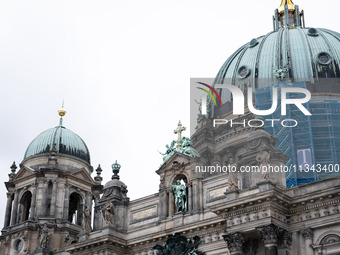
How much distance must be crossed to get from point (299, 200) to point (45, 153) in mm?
22249

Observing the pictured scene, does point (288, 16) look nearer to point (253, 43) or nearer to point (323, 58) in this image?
point (253, 43)

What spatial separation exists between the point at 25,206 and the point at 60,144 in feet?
17.0

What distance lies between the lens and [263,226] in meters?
27.2

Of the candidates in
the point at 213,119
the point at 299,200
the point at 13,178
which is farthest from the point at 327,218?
the point at 13,178

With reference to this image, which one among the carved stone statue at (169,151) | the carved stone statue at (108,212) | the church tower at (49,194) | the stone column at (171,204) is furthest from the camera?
the church tower at (49,194)

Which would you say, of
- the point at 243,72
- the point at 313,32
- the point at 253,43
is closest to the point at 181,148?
the point at 243,72

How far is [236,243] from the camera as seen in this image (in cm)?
2798

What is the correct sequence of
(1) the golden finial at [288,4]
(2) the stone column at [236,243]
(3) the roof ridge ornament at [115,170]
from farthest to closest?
(1) the golden finial at [288,4] → (3) the roof ridge ornament at [115,170] → (2) the stone column at [236,243]

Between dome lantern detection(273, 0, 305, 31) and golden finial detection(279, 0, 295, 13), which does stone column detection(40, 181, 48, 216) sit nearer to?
dome lantern detection(273, 0, 305, 31)

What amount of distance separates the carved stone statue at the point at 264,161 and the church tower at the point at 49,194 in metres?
15.1

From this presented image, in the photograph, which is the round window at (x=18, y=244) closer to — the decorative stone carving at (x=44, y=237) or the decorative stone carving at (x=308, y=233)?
the decorative stone carving at (x=44, y=237)

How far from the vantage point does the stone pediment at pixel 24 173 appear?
141 feet

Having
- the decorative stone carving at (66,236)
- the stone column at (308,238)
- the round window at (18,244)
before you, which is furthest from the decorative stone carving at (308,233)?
the round window at (18,244)

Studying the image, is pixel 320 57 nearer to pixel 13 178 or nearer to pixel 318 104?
pixel 318 104
